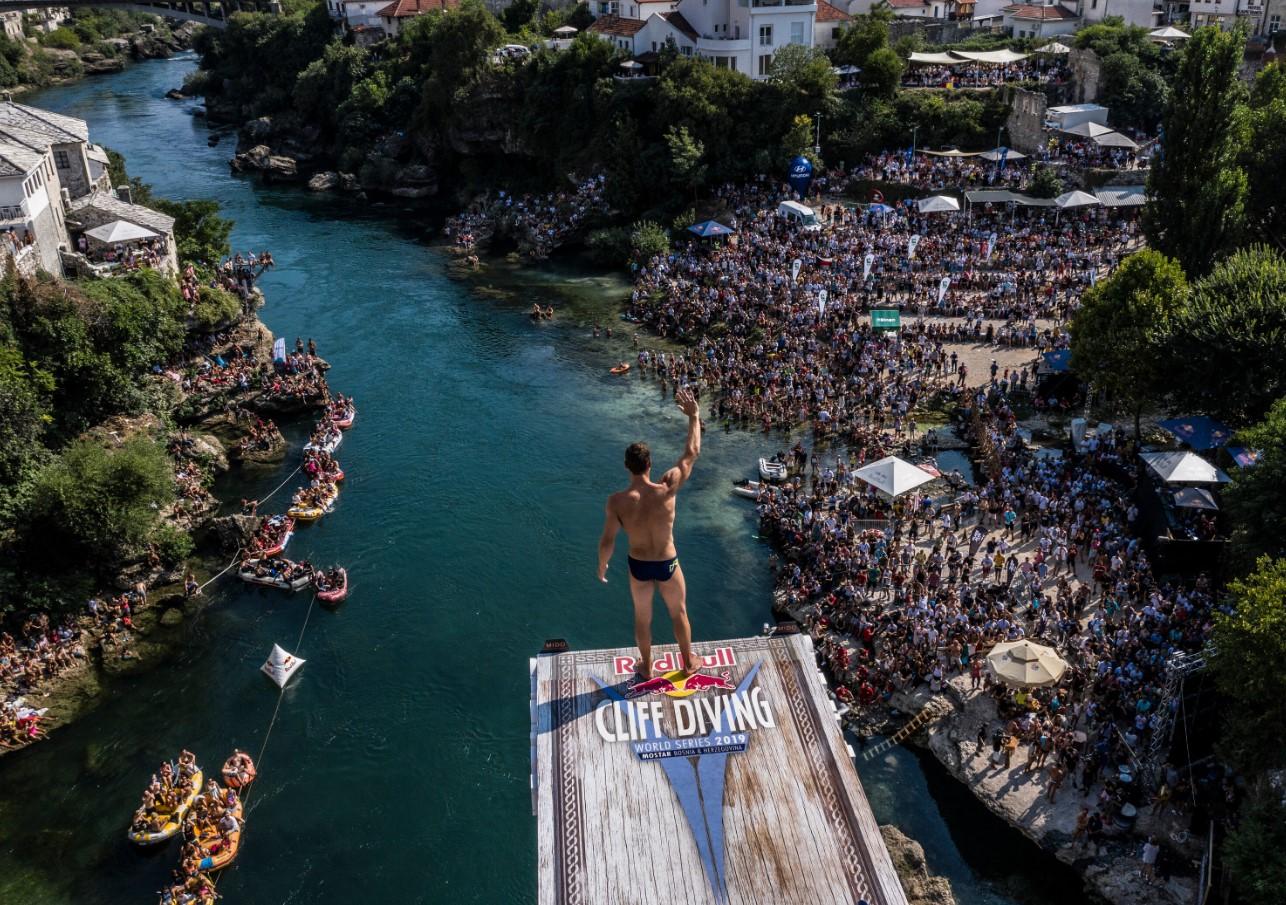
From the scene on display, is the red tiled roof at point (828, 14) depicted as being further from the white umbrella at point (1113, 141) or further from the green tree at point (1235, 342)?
the green tree at point (1235, 342)

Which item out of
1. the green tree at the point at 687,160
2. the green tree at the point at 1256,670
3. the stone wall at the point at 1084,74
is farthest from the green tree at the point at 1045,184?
the green tree at the point at 1256,670

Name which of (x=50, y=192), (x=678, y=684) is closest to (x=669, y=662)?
(x=678, y=684)

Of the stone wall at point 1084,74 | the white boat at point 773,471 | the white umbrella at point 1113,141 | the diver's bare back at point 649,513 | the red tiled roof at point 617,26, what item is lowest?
the white boat at point 773,471

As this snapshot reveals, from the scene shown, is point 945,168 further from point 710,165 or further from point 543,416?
point 543,416

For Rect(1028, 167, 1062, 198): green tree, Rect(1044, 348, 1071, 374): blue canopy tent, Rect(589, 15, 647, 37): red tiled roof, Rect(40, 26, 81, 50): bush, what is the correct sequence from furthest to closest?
Rect(40, 26, 81, 50): bush, Rect(589, 15, 647, 37): red tiled roof, Rect(1028, 167, 1062, 198): green tree, Rect(1044, 348, 1071, 374): blue canopy tent

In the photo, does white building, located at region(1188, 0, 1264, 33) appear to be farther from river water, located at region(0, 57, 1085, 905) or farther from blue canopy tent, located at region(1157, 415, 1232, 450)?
river water, located at region(0, 57, 1085, 905)

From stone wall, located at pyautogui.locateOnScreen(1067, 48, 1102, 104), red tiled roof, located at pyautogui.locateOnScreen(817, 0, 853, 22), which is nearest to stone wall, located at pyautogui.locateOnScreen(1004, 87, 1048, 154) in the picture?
stone wall, located at pyautogui.locateOnScreen(1067, 48, 1102, 104)

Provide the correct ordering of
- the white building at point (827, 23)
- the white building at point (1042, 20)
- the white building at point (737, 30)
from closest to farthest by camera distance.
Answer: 1. the white building at point (737, 30)
2. the white building at point (827, 23)
3. the white building at point (1042, 20)
